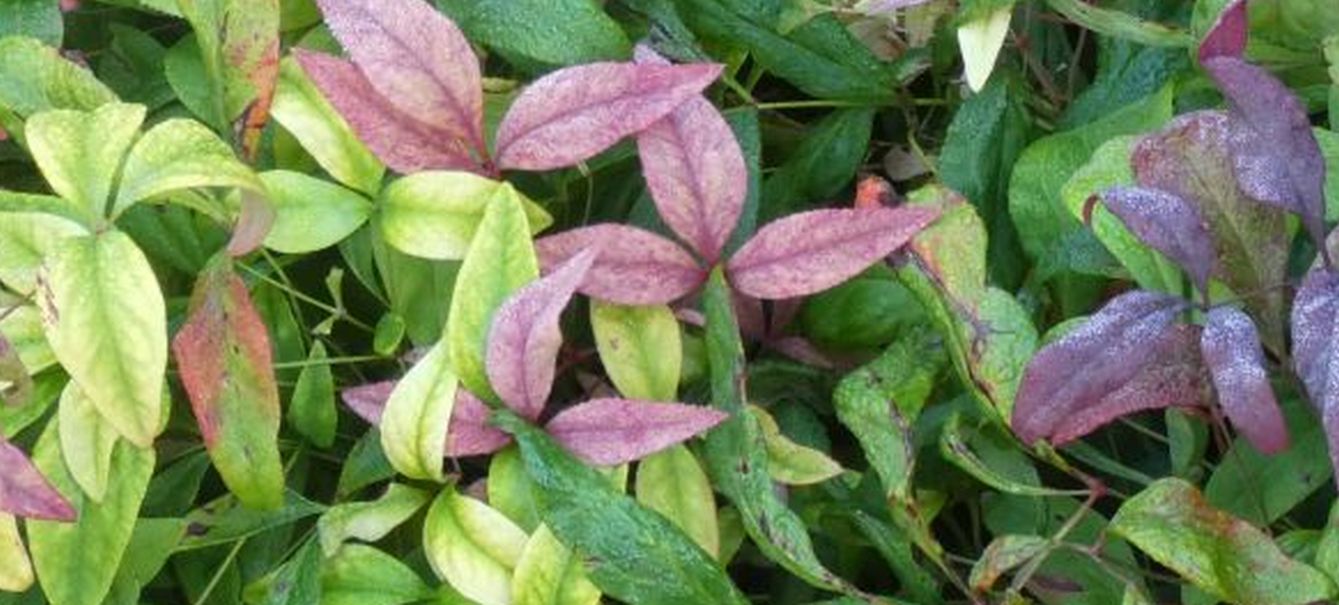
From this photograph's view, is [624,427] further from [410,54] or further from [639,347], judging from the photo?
[410,54]

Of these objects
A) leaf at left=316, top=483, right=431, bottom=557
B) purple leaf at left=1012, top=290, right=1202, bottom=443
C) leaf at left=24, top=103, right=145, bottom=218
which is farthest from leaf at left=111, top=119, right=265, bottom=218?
purple leaf at left=1012, top=290, right=1202, bottom=443

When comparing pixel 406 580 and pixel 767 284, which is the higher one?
pixel 767 284

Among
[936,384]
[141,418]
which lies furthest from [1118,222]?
[141,418]

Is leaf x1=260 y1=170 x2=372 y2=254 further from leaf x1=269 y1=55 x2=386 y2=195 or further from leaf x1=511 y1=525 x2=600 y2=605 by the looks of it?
leaf x1=511 y1=525 x2=600 y2=605

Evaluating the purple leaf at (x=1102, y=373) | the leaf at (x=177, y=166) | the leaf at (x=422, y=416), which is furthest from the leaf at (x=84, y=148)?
the purple leaf at (x=1102, y=373)

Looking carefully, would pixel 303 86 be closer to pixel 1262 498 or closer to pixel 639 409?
pixel 639 409

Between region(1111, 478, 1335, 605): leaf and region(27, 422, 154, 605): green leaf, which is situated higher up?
region(1111, 478, 1335, 605): leaf
